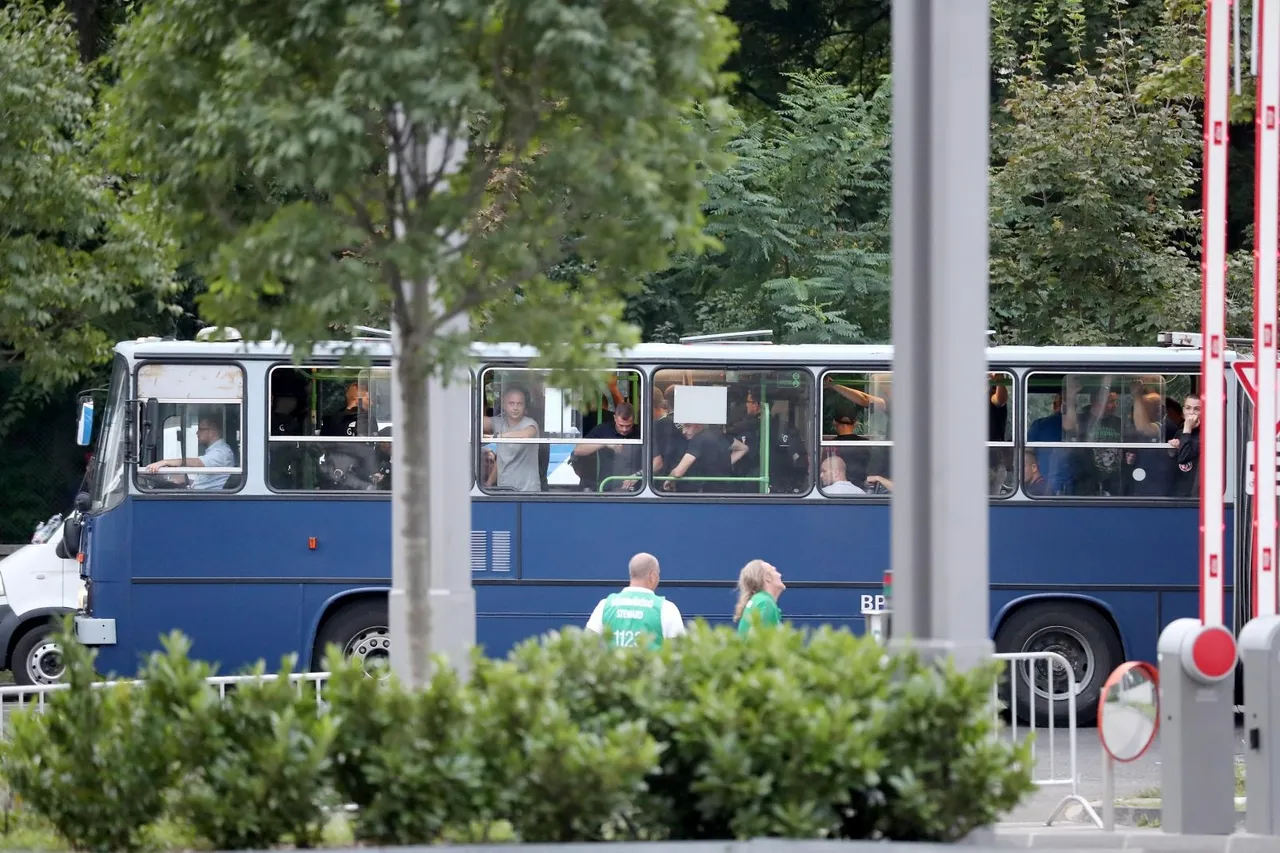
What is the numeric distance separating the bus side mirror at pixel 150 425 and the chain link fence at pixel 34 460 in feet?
36.7

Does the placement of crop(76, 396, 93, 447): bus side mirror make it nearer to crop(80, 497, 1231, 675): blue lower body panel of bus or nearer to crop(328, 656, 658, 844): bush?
crop(80, 497, 1231, 675): blue lower body panel of bus

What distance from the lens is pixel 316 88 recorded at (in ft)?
21.7

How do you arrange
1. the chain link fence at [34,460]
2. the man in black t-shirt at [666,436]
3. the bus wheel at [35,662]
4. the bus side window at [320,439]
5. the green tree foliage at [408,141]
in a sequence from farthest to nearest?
the chain link fence at [34,460]
the bus wheel at [35,662]
the man in black t-shirt at [666,436]
the bus side window at [320,439]
the green tree foliage at [408,141]

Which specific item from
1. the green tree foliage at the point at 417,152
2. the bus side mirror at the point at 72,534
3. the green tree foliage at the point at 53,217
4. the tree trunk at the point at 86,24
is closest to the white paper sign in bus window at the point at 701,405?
the bus side mirror at the point at 72,534

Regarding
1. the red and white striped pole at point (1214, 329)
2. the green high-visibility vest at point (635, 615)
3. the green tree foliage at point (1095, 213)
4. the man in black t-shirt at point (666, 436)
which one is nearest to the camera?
the red and white striped pole at point (1214, 329)

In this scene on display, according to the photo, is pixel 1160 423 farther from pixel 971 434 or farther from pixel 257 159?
pixel 257 159

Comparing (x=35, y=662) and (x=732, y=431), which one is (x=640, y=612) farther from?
(x=35, y=662)

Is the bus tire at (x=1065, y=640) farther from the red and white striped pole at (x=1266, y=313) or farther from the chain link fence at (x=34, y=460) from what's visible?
the chain link fence at (x=34, y=460)

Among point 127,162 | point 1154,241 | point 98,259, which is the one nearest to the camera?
point 127,162

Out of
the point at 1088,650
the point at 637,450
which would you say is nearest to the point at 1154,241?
the point at 1088,650

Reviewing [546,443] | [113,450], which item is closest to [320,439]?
[113,450]

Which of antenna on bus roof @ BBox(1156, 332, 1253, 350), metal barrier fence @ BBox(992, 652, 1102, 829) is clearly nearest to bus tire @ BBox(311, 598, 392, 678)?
metal barrier fence @ BBox(992, 652, 1102, 829)

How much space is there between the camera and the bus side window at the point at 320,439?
14.2m

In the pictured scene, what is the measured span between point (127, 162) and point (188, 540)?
24.8 feet
